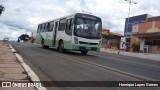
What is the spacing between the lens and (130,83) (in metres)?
8.45

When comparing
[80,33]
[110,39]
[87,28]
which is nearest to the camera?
[80,33]

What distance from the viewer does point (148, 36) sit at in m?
50.1

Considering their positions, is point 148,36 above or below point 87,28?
above

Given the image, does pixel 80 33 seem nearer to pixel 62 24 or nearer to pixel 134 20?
pixel 62 24

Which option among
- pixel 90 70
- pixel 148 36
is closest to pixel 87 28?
pixel 90 70

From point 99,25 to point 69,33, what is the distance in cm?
247

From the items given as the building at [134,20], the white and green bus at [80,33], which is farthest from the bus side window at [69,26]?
the building at [134,20]

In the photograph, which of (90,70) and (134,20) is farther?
(134,20)

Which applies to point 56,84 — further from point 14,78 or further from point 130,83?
point 130,83

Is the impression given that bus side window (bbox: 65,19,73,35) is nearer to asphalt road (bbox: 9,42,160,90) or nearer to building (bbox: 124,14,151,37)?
asphalt road (bbox: 9,42,160,90)

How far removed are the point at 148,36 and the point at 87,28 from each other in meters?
31.3

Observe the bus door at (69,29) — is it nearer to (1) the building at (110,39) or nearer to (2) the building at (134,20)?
(2) the building at (134,20)

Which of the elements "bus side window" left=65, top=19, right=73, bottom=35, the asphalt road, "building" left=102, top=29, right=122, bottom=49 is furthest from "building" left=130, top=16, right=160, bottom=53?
the asphalt road

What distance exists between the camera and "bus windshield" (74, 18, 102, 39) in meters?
20.9
